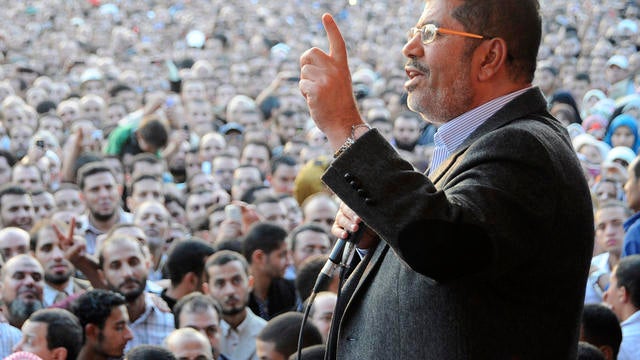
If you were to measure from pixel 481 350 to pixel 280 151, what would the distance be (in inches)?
404

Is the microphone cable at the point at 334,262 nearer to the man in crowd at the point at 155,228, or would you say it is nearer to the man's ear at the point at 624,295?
the man's ear at the point at 624,295

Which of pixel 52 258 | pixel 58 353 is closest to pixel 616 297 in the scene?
pixel 58 353

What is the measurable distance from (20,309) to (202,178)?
11.9ft

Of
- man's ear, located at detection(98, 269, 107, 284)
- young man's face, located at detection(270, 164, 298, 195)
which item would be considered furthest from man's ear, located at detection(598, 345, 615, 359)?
young man's face, located at detection(270, 164, 298, 195)

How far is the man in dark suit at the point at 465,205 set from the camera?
2.19 metres

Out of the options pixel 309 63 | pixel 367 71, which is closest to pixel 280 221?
pixel 309 63

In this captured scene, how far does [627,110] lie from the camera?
1163 cm

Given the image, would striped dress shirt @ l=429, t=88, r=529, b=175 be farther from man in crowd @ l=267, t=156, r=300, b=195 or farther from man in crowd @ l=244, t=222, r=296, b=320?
man in crowd @ l=267, t=156, r=300, b=195

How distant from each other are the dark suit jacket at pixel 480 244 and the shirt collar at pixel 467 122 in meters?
0.10

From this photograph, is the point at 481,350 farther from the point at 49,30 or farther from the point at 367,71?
the point at 49,30

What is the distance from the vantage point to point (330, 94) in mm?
2367

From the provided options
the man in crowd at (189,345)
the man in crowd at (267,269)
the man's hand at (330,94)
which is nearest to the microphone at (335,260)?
the man's hand at (330,94)

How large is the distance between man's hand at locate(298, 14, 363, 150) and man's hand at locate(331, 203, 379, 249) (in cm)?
18

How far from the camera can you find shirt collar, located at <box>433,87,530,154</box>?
2.47 m
